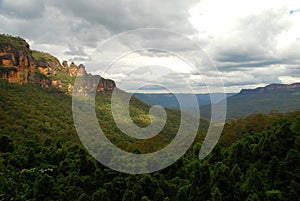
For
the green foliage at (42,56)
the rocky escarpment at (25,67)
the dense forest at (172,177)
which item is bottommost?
the dense forest at (172,177)

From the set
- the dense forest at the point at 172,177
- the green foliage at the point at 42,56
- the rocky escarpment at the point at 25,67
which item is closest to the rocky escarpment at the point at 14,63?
the rocky escarpment at the point at 25,67

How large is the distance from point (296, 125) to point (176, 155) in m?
10.4

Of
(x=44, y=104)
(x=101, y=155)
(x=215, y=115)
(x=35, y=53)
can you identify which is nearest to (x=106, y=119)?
(x=44, y=104)

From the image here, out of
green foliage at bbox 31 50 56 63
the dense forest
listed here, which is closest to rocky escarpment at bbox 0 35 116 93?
green foliage at bbox 31 50 56 63

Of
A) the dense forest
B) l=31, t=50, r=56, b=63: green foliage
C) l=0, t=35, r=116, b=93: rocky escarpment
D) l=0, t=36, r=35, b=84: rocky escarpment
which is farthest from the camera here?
l=31, t=50, r=56, b=63: green foliage

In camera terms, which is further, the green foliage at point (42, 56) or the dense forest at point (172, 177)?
the green foliage at point (42, 56)

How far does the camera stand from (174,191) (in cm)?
2067

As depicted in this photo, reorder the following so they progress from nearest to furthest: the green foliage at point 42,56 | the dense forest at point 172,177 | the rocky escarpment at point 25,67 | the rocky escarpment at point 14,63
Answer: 1. the dense forest at point 172,177
2. the rocky escarpment at point 14,63
3. the rocky escarpment at point 25,67
4. the green foliage at point 42,56

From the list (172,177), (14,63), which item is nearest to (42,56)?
(14,63)

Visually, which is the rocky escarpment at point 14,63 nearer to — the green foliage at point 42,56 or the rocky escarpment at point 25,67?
the rocky escarpment at point 25,67

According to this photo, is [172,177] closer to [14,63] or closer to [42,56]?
[14,63]

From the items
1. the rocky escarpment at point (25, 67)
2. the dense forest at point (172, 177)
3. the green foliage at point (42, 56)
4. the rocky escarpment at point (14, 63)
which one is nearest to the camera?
the dense forest at point (172, 177)

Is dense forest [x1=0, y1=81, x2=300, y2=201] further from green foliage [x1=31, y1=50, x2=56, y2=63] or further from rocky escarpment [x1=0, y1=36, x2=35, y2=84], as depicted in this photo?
green foliage [x1=31, y1=50, x2=56, y2=63]

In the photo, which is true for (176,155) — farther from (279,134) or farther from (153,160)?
(279,134)
